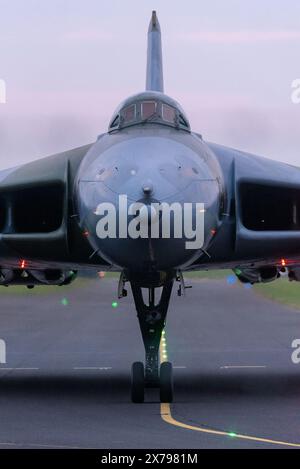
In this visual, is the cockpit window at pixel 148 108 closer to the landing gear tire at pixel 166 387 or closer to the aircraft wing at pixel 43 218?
the aircraft wing at pixel 43 218

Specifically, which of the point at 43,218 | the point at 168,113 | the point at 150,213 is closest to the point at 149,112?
the point at 168,113

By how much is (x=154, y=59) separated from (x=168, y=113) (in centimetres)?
772

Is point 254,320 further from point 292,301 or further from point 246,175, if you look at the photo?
point 246,175

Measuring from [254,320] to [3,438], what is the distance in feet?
77.1

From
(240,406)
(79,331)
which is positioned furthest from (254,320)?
(240,406)

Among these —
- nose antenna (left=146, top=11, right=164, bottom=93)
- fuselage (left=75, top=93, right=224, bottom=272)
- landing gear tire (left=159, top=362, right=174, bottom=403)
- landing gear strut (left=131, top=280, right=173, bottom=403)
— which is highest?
nose antenna (left=146, top=11, right=164, bottom=93)

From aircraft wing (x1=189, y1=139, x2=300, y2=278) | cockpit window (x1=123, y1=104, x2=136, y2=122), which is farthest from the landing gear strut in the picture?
cockpit window (x1=123, y1=104, x2=136, y2=122)

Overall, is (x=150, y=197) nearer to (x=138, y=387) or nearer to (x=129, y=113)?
(x=138, y=387)

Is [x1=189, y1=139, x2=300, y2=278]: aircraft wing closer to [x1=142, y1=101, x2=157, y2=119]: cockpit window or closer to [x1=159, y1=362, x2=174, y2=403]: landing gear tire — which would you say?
[x1=142, y1=101, x2=157, y2=119]: cockpit window

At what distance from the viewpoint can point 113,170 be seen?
15.5 m

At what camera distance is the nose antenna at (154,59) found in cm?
2445

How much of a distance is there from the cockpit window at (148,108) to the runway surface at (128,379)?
3852mm

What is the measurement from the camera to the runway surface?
12992 millimetres

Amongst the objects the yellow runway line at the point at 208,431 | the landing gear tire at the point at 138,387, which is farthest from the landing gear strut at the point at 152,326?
the yellow runway line at the point at 208,431
